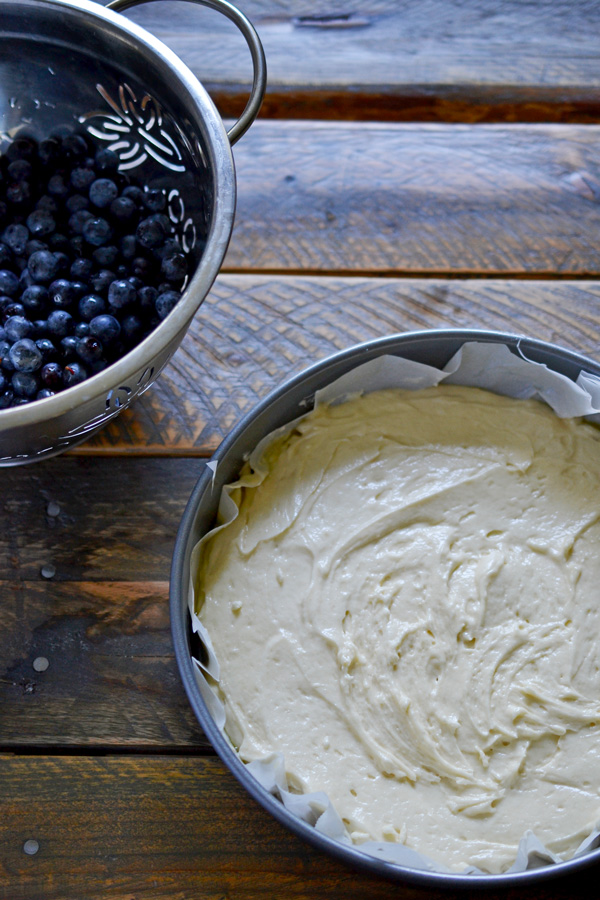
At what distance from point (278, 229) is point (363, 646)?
69 cm

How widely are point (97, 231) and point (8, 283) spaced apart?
0.13 m

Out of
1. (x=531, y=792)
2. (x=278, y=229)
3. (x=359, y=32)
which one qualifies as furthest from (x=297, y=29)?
(x=531, y=792)

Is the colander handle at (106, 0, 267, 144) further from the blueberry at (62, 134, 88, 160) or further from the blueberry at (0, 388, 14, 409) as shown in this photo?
the blueberry at (0, 388, 14, 409)

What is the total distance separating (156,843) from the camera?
3.18 ft

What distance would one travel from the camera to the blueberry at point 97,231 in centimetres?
95

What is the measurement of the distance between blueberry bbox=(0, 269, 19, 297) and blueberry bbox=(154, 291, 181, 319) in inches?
7.5

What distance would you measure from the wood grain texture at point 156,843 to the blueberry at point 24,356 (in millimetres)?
A: 532

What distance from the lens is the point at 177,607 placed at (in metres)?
0.91

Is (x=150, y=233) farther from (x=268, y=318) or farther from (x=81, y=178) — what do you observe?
(x=268, y=318)

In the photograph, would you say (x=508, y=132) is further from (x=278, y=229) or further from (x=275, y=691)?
(x=275, y=691)

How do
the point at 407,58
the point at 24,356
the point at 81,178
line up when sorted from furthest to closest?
the point at 407,58
the point at 81,178
the point at 24,356

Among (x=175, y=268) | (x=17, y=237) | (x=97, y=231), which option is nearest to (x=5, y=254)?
(x=17, y=237)

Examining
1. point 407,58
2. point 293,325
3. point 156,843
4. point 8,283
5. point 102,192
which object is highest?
point 407,58

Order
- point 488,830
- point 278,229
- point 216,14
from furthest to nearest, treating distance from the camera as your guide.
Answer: point 216,14, point 278,229, point 488,830
